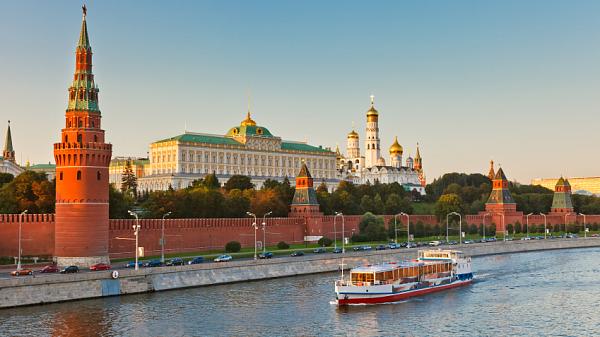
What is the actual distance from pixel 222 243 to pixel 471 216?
51.4 m

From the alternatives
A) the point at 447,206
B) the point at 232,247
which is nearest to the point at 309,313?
the point at 232,247

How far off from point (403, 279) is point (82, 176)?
2525 centimetres

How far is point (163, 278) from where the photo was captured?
55.8 metres

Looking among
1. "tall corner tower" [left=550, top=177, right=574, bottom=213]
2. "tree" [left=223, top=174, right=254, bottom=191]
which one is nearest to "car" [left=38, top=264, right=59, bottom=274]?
"tree" [left=223, top=174, right=254, bottom=191]

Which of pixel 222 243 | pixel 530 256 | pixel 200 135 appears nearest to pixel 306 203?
pixel 222 243

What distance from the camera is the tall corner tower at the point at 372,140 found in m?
197

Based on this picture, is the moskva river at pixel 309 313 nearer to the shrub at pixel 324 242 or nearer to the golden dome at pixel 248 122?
the shrub at pixel 324 242

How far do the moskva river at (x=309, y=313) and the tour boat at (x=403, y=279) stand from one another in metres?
0.97

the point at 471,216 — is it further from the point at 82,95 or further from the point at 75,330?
the point at 75,330

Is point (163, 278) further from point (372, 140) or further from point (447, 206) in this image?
point (372, 140)

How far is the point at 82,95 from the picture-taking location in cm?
6291

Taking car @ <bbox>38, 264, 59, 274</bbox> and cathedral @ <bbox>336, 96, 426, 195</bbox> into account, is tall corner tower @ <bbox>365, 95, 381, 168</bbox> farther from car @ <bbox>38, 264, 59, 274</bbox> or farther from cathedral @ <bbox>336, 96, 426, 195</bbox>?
car @ <bbox>38, 264, 59, 274</bbox>

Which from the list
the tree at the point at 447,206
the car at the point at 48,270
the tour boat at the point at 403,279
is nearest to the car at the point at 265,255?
the tour boat at the point at 403,279

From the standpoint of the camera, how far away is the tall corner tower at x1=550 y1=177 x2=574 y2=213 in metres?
134
